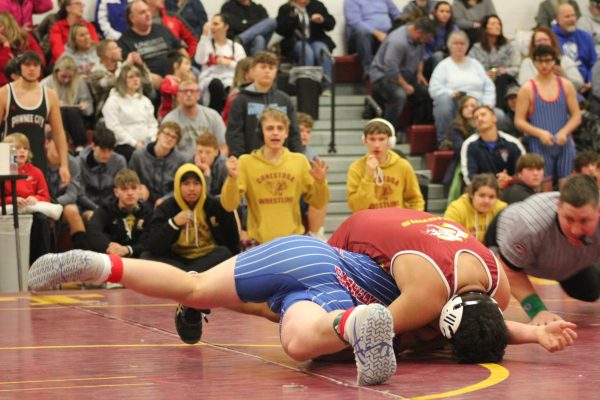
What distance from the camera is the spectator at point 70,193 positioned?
32.0ft

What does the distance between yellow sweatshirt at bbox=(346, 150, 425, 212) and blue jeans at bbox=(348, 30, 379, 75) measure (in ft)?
12.3

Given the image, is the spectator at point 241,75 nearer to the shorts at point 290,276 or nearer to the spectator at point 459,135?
the spectator at point 459,135

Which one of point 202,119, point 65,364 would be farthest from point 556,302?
point 202,119

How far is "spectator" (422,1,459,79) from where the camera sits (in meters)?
13.0

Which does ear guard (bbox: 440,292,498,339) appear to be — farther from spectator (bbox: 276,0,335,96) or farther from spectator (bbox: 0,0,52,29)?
spectator (bbox: 276,0,335,96)

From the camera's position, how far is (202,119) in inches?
423

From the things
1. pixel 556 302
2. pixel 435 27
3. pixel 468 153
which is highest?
pixel 435 27

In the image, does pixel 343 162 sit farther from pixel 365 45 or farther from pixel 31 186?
pixel 31 186

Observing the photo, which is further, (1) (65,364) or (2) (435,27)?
(2) (435,27)

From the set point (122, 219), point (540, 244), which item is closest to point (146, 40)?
point (122, 219)

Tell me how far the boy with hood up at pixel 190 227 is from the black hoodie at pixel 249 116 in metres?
1.02

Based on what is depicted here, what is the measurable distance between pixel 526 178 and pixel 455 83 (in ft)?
8.16

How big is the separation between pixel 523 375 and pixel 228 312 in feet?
8.48

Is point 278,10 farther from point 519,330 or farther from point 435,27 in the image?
point 519,330
